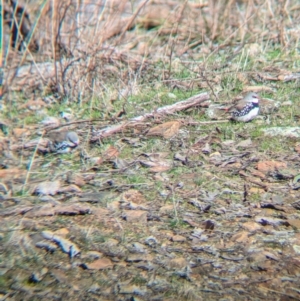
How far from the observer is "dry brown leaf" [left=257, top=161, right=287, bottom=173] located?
14.7 feet

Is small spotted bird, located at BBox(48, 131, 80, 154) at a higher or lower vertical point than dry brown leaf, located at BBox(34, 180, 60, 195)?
lower

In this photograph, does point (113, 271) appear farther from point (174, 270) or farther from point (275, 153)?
point (275, 153)

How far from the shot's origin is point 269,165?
450 cm

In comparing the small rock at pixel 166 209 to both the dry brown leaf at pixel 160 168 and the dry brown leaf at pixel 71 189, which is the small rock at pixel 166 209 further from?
the dry brown leaf at pixel 71 189

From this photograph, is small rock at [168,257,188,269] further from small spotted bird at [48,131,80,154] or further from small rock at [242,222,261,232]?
small spotted bird at [48,131,80,154]

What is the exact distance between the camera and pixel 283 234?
378 centimetres

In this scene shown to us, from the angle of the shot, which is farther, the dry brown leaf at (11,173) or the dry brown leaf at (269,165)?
the dry brown leaf at (11,173)

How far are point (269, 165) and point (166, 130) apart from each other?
33.4 inches

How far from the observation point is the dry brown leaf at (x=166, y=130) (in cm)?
495

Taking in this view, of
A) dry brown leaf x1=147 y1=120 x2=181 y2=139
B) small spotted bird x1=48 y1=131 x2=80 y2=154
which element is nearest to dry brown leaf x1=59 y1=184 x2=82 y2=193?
small spotted bird x1=48 y1=131 x2=80 y2=154

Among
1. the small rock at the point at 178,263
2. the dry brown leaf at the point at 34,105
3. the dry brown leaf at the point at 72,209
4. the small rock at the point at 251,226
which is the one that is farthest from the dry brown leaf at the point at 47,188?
the dry brown leaf at the point at 34,105

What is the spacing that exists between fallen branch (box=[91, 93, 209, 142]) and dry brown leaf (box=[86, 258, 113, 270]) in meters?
1.49

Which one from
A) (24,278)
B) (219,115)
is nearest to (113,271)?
(24,278)

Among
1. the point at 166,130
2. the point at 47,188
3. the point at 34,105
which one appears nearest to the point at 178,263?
the point at 47,188
